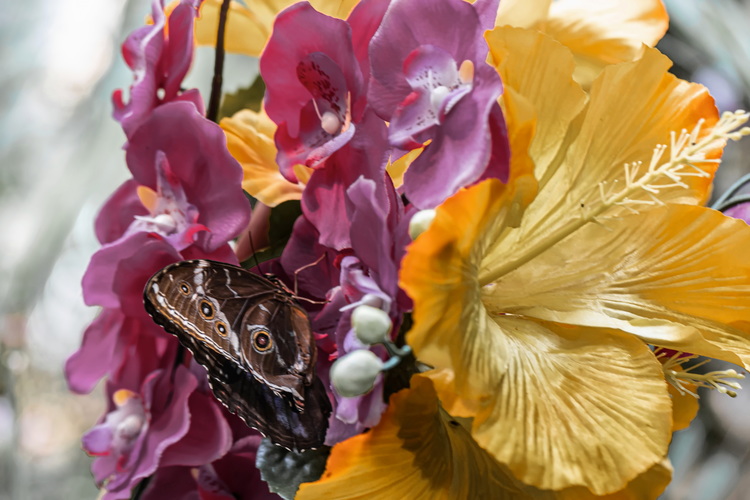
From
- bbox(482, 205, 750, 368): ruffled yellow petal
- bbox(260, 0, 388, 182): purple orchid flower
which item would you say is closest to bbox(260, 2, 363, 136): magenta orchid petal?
bbox(260, 0, 388, 182): purple orchid flower

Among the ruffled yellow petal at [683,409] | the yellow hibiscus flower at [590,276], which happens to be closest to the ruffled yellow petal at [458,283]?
the yellow hibiscus flower at [590,276]

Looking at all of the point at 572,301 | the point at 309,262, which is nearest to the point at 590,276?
the point at 572,301

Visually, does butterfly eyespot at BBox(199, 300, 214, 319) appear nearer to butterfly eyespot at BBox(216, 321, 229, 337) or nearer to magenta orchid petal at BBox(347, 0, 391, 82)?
butterfly eyespot at BBox(216, 321, 229, 337)

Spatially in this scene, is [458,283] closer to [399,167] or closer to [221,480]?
[399,167]

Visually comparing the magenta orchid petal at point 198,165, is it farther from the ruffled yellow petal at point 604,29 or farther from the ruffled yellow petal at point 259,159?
the ruffled yellow petal at point 604,29

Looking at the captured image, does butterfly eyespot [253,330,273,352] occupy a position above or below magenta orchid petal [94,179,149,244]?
above

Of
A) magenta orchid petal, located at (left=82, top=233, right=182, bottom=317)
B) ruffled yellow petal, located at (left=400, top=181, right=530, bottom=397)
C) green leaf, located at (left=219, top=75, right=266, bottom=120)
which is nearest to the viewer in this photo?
ruffled yellow petal, located at (left=400, top=181, right=530, bottom=397)

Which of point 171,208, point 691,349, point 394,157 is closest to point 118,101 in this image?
point 171,208
